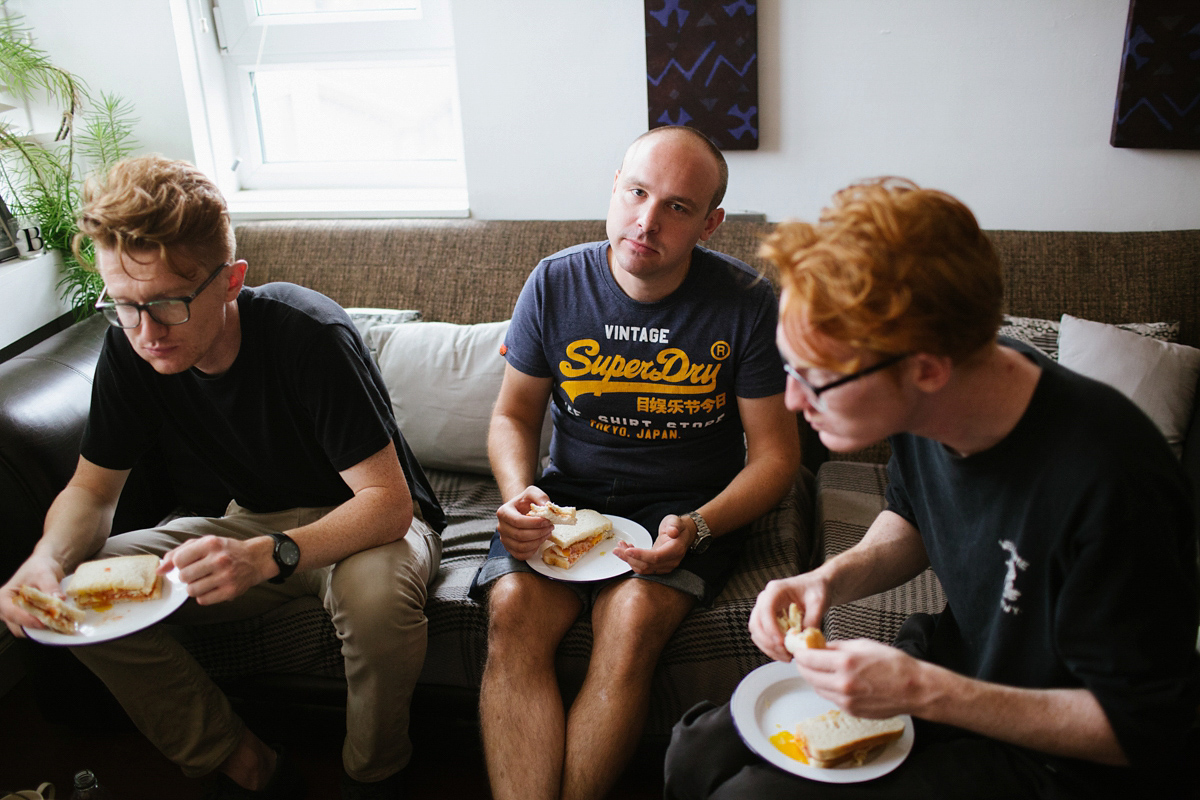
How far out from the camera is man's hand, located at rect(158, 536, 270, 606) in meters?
1.40

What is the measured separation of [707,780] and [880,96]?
1.94 m

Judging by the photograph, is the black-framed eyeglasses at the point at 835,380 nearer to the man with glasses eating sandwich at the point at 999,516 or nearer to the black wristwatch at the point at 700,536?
the man with glasses eating sandwich at the point at 999,516

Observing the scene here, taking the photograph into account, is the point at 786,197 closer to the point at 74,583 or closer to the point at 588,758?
the point at 588,758

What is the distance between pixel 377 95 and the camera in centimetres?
304

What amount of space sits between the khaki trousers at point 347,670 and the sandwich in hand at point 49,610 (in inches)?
6.6

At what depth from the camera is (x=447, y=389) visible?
7.41 feet

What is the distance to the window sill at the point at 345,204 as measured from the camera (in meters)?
2.90

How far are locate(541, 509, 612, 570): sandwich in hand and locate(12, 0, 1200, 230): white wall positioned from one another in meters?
1.29

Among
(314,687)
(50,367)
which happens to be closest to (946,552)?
(314,687)

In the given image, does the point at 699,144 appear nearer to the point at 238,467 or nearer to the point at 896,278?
the point at 896,278

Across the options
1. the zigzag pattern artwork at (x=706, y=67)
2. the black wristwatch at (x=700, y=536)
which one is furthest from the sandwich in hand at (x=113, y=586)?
the zigzag pattern artwork at (x=706, y=67)

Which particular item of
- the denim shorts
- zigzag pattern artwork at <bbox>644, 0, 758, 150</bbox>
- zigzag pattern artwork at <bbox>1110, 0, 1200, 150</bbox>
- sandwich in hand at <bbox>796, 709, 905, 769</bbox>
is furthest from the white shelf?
zigzag pattern artwork at <bbox>1110, 0, 1200, 150</bbox>

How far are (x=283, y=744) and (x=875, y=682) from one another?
1438 millimetres

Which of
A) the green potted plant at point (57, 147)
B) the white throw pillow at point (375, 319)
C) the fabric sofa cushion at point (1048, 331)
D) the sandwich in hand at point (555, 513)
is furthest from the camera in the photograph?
the green potted plant at point (57, 147)
